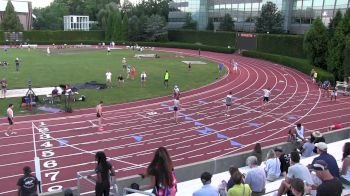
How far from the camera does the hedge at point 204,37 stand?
7507cm

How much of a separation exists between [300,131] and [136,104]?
15.4 metres

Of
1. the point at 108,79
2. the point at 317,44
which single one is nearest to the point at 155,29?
the point at 317,44

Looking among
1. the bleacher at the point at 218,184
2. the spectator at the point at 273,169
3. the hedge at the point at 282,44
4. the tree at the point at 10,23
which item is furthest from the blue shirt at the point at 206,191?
the tree at the point at 10,23

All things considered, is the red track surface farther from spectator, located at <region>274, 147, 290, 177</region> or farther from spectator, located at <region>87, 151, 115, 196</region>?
spectator, located at <region>274, 147, 290, 177</region>

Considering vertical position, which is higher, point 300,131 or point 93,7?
point 93,7

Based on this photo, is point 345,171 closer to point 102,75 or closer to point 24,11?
point 102,75

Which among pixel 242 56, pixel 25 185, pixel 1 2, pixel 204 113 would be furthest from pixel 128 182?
pixel 1 2

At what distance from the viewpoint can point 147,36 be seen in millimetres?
86062

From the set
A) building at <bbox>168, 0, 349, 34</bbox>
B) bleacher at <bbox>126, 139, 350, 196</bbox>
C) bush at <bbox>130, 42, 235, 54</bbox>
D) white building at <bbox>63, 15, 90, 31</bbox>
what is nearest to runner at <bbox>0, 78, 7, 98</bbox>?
bleacher at <bbox>126, 139, 350, 196</bbox>

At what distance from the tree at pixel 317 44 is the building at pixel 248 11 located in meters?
15.6

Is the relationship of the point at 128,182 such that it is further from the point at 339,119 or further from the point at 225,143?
the point at 339,119

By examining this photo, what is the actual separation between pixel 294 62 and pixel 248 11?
2986cm

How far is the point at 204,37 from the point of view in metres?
80.9

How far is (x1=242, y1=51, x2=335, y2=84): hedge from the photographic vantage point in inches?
1575
